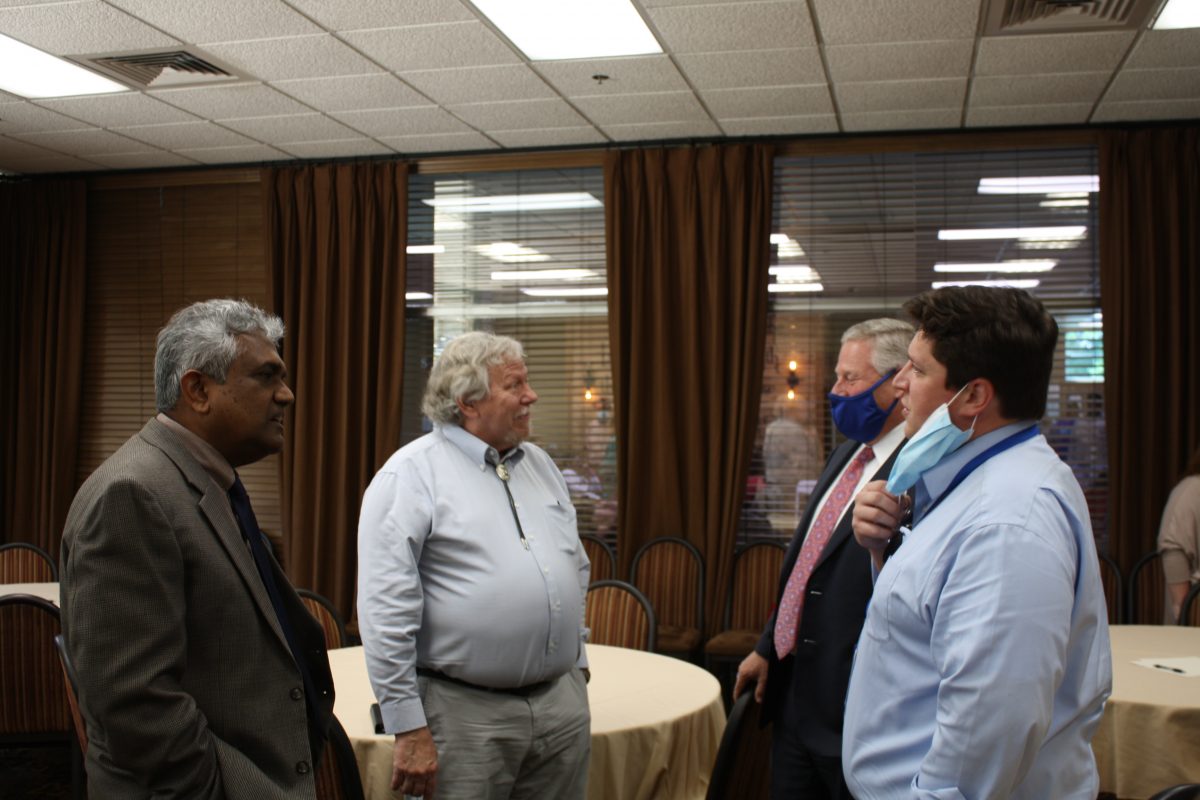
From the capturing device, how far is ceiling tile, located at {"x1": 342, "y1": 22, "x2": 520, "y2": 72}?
14.0 feet

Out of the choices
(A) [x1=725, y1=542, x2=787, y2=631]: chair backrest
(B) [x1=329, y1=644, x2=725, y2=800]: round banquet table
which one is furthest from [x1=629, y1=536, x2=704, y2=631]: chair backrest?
(B) [x1=329, y1=644, x2=725, y2=800]: round banquet table

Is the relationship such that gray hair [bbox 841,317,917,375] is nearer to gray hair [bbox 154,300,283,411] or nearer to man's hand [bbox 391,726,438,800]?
man's hand [bbox 391,726,438,800]

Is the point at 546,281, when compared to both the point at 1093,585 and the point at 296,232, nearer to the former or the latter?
the point at 296,232

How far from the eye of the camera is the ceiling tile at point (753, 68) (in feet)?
14.8

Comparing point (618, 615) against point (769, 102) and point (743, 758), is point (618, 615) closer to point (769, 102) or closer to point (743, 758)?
point (743, 758)

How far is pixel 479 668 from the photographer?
7.98 feet

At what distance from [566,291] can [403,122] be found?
1.38 meters

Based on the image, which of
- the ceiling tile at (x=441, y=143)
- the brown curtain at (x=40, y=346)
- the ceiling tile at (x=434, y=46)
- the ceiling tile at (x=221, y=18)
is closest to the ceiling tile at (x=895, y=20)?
the ceiling tile at (x=434, y=46)

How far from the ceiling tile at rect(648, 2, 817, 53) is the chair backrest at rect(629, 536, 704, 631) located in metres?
2.58

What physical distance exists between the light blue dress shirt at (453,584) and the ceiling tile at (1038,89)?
11.2 feet

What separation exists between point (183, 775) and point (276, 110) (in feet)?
14.2

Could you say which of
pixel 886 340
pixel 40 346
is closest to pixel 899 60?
pixel 886 340

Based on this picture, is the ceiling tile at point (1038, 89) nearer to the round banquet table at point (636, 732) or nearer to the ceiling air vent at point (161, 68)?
the round banquet table at point (636, 732)

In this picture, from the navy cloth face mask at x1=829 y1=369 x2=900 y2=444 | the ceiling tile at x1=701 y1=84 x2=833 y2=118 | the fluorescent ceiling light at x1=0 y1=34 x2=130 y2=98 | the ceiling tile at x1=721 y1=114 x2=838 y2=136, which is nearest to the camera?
the navy cloth face mask at x1=829 y1=369 x2=900 y2=444
